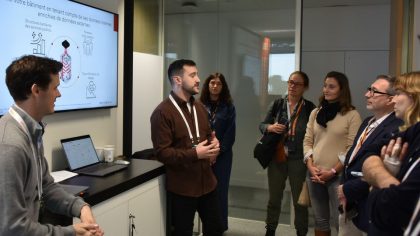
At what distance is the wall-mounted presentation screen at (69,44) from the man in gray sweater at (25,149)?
627 millimetres

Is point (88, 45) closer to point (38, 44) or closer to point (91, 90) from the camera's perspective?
point (91, 90)

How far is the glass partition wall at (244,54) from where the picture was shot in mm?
4219

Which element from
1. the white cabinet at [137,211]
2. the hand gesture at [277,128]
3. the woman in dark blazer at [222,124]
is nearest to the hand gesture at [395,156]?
the white cabinet at [137,211]

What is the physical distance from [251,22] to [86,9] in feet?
7.34

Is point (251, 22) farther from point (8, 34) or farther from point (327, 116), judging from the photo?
point (8, 34)

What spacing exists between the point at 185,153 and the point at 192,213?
18.1 inches

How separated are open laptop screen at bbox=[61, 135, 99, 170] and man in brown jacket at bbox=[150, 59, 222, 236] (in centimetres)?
46

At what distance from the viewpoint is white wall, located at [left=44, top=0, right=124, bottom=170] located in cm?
241

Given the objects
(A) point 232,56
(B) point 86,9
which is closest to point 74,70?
(B) point 86,9

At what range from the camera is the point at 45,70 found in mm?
1503

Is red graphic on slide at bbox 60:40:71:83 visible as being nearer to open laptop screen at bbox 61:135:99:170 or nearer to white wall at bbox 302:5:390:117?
open laptop screen at bbox 61:135:99:170

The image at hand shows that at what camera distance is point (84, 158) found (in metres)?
2.60

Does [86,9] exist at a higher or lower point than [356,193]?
higher

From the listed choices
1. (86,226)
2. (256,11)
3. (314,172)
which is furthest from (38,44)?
(256,11)
